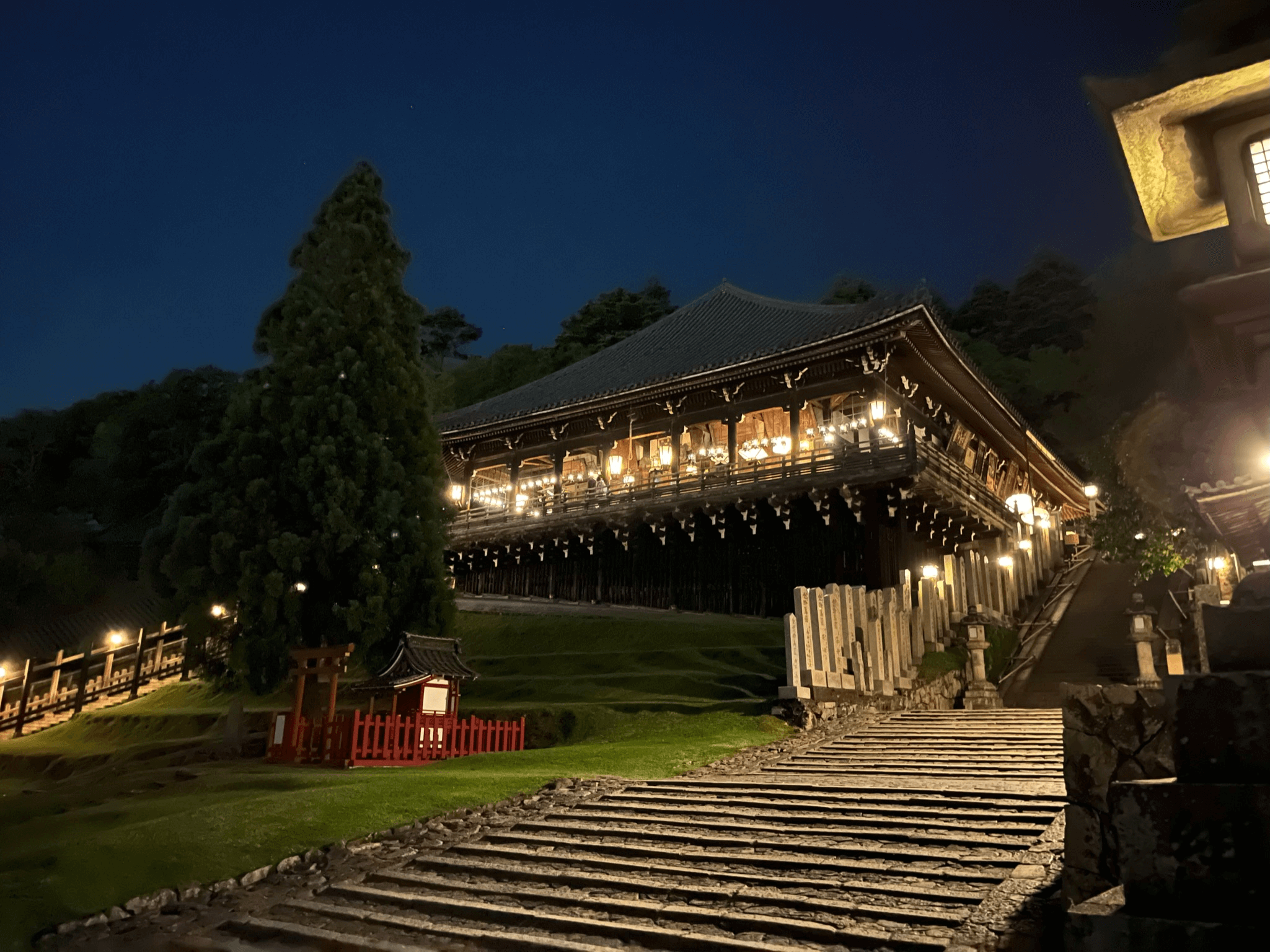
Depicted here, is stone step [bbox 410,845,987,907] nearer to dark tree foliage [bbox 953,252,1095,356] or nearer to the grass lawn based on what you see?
the grass lawn

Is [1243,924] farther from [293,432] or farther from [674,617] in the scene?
[674,617]

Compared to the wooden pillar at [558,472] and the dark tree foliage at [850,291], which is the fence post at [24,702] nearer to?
the wooden pillar at [558,472]

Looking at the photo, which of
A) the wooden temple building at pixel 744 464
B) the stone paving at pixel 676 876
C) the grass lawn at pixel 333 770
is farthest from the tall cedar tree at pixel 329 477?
the stone paving at pixel 676 876

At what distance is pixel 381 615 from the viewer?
54.8 feet

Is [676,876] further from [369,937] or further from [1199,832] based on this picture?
[1199,832]

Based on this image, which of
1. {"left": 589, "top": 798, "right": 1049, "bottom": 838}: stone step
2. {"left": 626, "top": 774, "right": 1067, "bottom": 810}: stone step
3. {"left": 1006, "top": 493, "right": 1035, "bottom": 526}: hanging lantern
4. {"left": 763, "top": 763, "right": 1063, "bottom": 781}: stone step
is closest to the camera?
{"left": 589, "top": 798, "right": 1049, "bottom": 838}: stone step

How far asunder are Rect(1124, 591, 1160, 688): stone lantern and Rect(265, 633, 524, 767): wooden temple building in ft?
37.4

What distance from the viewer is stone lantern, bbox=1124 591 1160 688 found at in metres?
15.7

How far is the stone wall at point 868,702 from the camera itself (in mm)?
13062

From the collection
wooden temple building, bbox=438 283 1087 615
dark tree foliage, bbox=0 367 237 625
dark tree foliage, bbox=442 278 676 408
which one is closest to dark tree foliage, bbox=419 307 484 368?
dark tree foliage, bbox=442 278 676 408

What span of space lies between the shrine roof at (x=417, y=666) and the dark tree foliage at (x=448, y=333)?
51517 mm

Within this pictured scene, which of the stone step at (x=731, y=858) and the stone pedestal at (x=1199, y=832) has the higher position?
the stone pedestal at (x=1199, y=832)

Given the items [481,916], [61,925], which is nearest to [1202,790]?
[481,916]

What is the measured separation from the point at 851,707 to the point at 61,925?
432 inches
